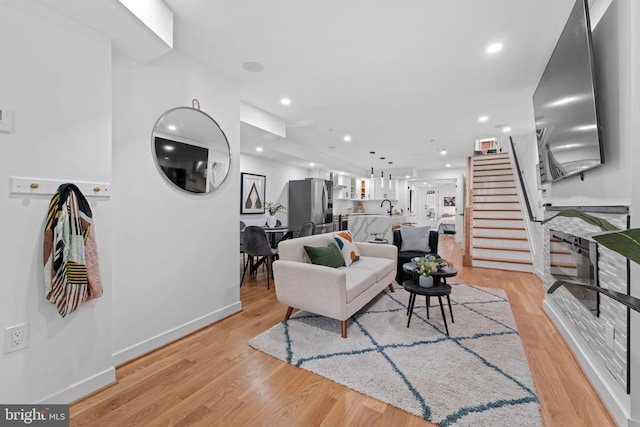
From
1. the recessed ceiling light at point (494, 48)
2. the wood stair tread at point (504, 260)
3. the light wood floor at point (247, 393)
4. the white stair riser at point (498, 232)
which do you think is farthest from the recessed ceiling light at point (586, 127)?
the white stair riser at point (498, 232)

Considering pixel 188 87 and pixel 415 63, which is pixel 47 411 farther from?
pixel 415 63

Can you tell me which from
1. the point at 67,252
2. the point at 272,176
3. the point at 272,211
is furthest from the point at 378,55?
the point at 272,176

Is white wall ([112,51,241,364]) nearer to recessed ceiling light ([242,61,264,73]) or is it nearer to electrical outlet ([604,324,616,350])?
recessed ceiling light ([242,61,264,73])

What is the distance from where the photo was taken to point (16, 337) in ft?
4.80

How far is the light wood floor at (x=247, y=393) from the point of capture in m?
1.53

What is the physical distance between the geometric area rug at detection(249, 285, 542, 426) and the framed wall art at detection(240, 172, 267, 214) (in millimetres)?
3066

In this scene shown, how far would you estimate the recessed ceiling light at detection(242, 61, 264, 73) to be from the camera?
2633 millimetres

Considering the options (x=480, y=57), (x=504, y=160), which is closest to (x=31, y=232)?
(x=480, y=57)

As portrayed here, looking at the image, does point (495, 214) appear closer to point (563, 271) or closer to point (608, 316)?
point (563, 271)

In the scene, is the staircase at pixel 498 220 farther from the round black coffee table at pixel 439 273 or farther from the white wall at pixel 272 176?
the white wall at pixel 272 176

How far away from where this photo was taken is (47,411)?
154 cm

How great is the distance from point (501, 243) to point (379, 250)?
10.5 ft

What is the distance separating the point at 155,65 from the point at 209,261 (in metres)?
1.77

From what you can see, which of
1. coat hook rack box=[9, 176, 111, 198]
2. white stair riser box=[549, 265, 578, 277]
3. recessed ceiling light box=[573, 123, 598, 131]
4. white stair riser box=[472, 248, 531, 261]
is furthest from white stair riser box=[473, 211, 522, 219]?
coat hook rack box=[9, 176, 111, 198]
